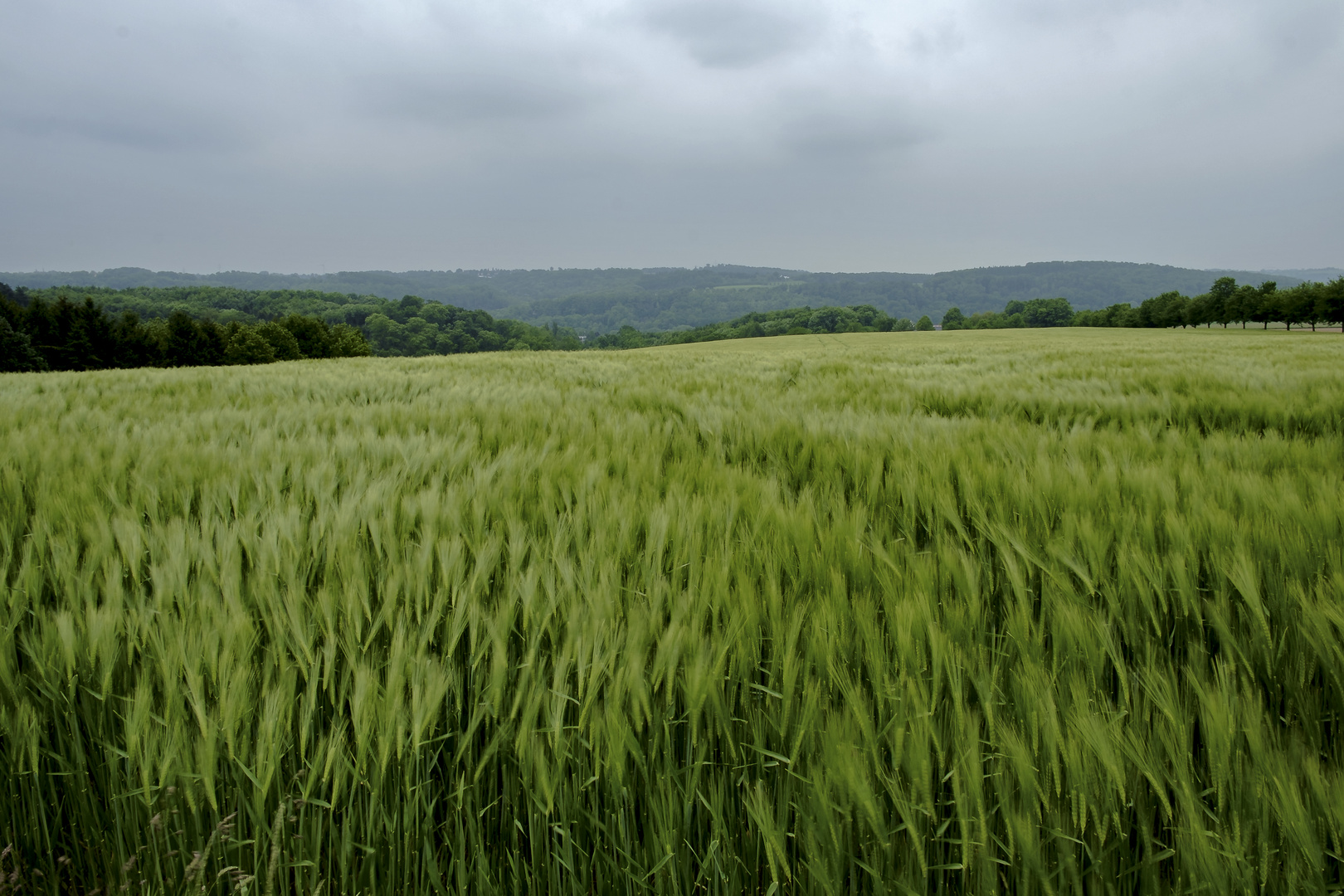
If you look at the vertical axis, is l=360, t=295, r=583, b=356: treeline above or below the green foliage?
above

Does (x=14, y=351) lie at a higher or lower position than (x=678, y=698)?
higher

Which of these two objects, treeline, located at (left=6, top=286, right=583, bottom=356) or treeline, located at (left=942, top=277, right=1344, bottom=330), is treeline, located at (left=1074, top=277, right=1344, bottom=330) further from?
treeline, located at (left=6, top=286, right=583, bottom=356)

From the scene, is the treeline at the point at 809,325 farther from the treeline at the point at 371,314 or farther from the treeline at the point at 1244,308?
the treeline at the point at 371,314

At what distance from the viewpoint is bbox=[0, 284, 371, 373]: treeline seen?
42.8m

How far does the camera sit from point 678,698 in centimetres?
78

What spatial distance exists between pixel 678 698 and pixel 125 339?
230 ft

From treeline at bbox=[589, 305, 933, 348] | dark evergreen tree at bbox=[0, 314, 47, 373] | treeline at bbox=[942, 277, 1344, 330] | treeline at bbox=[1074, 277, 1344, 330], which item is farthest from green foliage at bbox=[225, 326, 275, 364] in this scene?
treeline at bbox=[1074, 277, 1344, 330]

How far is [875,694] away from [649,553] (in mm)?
521

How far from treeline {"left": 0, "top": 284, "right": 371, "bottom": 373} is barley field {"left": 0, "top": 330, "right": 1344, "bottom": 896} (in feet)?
163

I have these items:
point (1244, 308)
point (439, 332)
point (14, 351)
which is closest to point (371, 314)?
point (439, 332)

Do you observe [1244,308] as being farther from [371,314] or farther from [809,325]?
[371,314]

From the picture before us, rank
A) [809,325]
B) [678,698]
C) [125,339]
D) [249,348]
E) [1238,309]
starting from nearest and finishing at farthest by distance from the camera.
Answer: [678,698], [125,339], [249,348], [1238,309], [809,325]

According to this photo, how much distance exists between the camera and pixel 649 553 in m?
1.11

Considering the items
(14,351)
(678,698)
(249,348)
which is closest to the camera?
(678,698)
